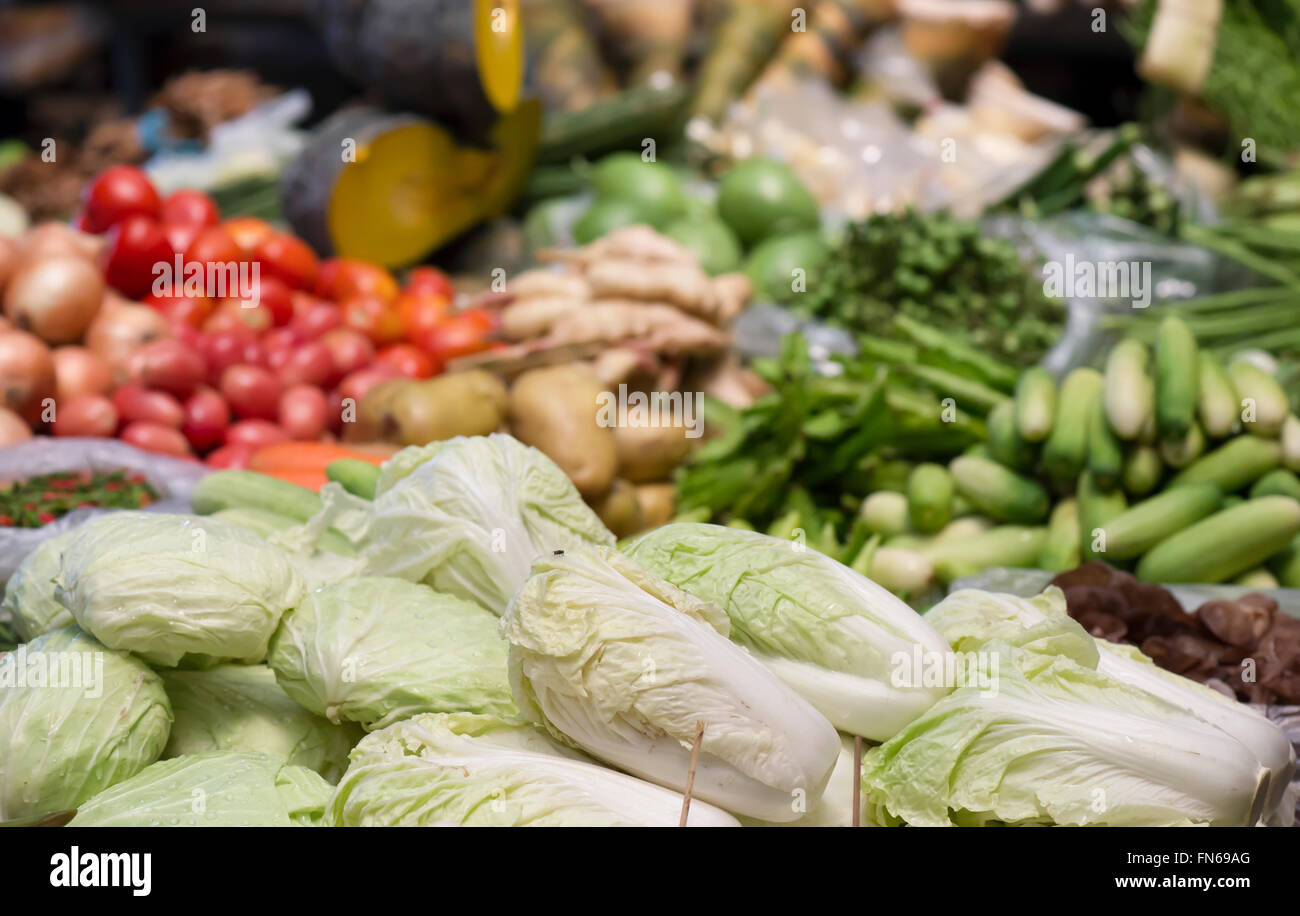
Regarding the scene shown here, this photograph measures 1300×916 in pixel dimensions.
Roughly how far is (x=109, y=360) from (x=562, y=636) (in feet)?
8.97

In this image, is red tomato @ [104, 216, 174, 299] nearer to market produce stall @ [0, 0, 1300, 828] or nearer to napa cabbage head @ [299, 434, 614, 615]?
market produce stall @ [0, 0, 1300, 828]

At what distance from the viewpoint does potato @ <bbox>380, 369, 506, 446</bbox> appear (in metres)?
2.88

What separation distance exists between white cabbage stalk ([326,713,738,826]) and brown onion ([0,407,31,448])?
87.4 inches

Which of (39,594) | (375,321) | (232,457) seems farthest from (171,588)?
(375,321)

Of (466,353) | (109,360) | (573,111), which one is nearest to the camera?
(109,360)

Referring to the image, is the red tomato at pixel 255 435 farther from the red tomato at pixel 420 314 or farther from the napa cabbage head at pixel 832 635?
the napa cabbage head at pixel 832 635

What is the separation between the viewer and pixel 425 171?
4730mm

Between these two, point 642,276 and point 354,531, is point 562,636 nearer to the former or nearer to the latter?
point 354,531

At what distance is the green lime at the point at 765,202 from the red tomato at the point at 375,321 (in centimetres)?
170

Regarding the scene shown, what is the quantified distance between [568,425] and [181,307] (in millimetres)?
1713

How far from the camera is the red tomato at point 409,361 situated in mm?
3572

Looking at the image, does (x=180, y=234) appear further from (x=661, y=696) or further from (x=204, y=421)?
(x=661, y=696)

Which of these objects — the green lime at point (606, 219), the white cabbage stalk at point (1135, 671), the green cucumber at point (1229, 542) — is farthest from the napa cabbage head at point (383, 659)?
the green lime at point (606, 219)
